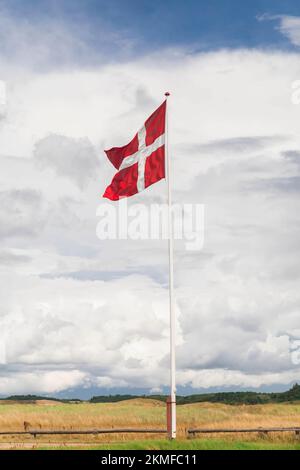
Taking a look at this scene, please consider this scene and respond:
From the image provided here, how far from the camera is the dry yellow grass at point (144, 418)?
1577 inches

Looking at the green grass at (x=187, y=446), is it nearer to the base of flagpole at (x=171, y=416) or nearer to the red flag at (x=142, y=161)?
the base of flagpole at (x=171, y=416)

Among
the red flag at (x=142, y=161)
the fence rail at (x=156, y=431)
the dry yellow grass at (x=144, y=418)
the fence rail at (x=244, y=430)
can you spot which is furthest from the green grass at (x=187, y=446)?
the red flag at (x=142, y=161)

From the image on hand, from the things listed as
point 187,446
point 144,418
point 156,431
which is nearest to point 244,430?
point 156,431

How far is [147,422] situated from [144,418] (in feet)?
7.78

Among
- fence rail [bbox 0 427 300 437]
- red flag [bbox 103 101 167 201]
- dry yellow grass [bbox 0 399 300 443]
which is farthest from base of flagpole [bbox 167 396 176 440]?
red flag [bbox 103 101 167 201]

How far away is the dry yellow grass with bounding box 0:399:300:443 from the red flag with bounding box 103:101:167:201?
12180 millimetres

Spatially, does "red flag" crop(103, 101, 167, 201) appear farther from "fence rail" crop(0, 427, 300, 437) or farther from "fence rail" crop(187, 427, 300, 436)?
"fence rail" crop(187, 427, 300, 436)

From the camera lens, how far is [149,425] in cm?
4934

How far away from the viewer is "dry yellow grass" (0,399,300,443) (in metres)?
40.1

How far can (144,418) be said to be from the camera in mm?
53344
